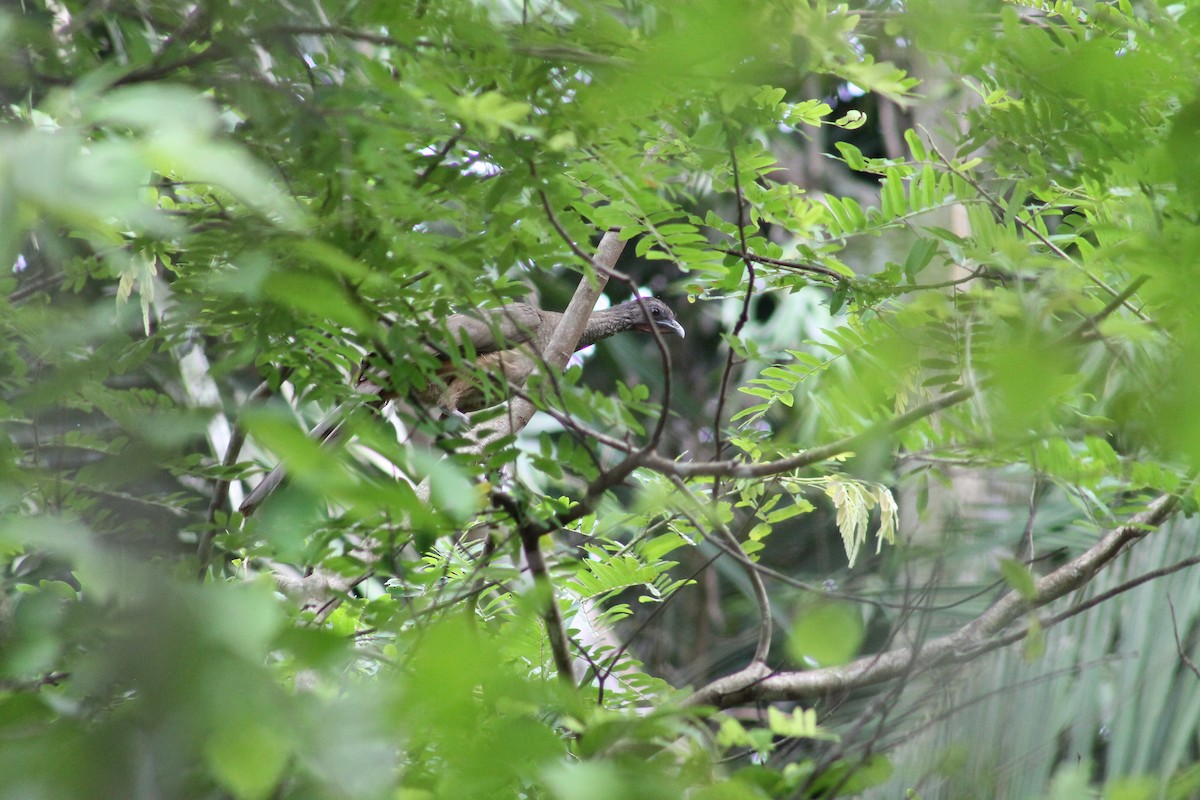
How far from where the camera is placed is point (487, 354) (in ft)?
8.57

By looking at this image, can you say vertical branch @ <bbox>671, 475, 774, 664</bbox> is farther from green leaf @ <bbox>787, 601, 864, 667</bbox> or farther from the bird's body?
the bird's body

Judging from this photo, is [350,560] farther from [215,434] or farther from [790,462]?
[215,434]

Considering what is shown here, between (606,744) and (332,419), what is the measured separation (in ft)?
4.92

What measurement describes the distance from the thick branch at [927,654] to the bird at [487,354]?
2.01ft

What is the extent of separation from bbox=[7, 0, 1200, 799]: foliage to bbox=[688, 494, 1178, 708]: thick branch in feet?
0.04

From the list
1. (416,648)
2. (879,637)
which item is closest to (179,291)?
(416,648)

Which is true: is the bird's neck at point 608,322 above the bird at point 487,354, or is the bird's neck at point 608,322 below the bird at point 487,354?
below

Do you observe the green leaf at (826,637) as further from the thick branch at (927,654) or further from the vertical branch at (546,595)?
the thick branch at (927,654)

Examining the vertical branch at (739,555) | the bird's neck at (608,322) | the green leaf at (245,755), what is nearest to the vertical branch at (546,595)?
the vertical branch at (739,555)

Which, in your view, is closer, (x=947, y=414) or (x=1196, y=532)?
(x=947, y=414)

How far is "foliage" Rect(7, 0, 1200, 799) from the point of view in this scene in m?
0.68

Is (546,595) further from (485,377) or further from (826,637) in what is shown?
(485,377)

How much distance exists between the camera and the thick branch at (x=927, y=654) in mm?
1630

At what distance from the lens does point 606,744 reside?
3.14 feet
